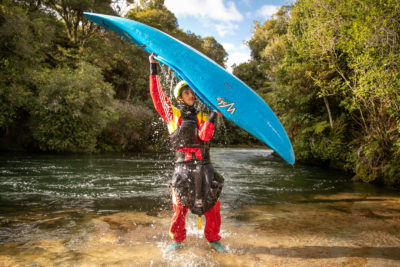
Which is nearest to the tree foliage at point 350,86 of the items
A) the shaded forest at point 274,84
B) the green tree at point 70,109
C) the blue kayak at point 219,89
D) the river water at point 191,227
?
the shaded forest at point 274,84

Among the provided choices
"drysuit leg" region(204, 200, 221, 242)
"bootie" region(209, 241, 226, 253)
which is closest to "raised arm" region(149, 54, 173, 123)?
"drysuit leg" region(204, 200, 221, 242)

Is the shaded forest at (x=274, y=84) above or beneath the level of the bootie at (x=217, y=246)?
above

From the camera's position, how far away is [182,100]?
346 cm

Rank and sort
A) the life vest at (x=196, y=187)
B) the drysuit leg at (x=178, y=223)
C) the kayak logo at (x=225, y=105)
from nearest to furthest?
1. the kayak logo at (x=225, y=105)
2. the life vest at (x=196, y=187)
3. the drysuit leg at (x=178, y=223)

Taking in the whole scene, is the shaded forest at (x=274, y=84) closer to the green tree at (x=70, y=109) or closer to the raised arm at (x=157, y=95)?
the green tree at (x=70, y=109)

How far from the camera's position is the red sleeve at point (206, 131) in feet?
10.3

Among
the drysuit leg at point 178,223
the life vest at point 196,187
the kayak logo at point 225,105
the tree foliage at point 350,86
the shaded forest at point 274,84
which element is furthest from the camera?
the shaded forest at point 274,84

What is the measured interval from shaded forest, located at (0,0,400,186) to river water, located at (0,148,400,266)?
5.80 ft

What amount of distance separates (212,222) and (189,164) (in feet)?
2.60

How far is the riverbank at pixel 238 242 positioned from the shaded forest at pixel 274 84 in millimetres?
1818

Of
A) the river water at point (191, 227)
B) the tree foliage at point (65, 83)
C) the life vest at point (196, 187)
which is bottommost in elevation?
the river water at point (191, 227)

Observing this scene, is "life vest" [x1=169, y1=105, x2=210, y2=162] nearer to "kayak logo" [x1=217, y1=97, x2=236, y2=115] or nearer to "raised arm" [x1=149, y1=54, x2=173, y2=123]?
"raised arm" [x1=149, y1=54, x2=173, y2=123]

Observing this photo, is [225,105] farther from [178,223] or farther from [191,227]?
[191,227]

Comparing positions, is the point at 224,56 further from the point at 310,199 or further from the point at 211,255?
the point at 211,255
